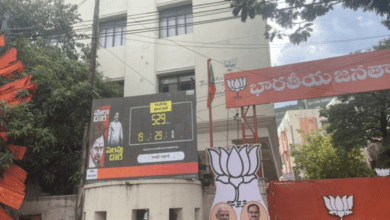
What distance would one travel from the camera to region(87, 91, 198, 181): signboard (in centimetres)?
1023

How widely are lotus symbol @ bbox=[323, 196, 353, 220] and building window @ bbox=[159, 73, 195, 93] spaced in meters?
10.1

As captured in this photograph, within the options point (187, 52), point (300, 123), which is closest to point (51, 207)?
point (187, 52)

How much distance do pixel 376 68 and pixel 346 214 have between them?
5.64 meters

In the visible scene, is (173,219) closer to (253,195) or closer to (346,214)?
A: (253,195)

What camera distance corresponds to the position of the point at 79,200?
37.1 ft

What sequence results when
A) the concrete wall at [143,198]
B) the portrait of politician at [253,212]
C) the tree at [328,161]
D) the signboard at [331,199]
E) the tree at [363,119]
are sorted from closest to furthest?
the portrait of politician at [253,212], the concrete wall at [143,198], the signboard at [331,199], the tree at [363,119], the tree at [328,161]

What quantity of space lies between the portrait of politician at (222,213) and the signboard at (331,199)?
215 centimetres

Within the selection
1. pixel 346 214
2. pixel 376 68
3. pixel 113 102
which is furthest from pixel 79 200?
pixel 376 68

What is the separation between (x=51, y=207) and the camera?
12406mm

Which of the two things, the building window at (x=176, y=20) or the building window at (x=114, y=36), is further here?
the building window at (x=114, y=36)

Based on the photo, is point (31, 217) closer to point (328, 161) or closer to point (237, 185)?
point (237, 185)

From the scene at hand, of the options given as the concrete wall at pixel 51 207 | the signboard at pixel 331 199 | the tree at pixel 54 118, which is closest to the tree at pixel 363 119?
the signboard at pixel 331 199

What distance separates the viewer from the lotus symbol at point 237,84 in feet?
40.8

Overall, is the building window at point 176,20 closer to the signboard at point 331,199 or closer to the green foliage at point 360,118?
the green foliage at point 360,118
